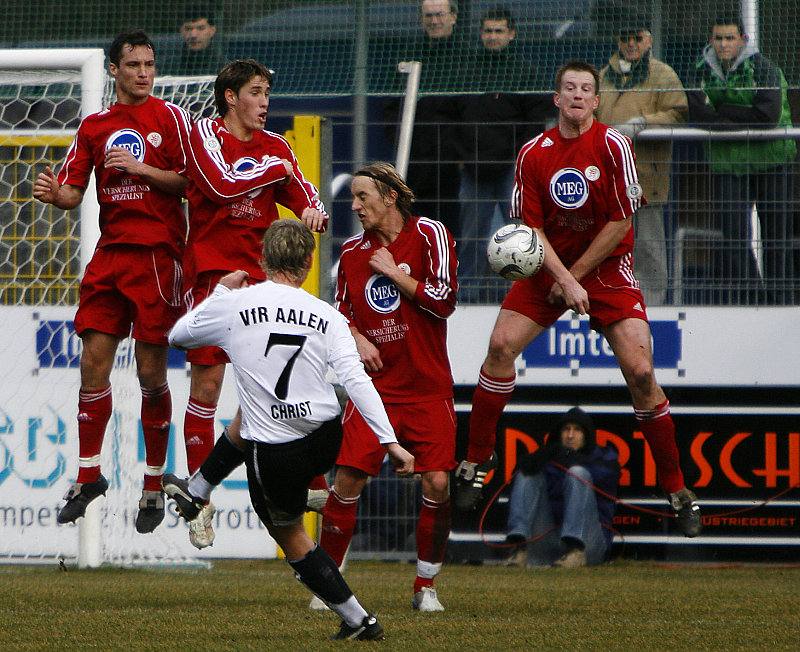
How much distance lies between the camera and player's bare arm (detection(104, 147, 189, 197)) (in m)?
7.10

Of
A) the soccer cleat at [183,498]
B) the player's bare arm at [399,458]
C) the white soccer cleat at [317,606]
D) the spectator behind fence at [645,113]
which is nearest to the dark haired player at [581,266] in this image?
the white soccer cleat at [317,606]

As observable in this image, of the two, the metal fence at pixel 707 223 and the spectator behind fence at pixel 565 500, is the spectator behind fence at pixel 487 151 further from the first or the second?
the spectator behind fence at pixel 565 500

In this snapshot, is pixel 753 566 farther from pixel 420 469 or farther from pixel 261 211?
pixel 261 211

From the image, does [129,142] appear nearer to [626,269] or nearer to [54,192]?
[54,192]

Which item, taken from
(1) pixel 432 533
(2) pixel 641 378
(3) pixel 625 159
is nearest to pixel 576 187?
(3) pixel 625 159

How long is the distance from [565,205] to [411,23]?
123 inches

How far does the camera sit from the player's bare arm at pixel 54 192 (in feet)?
23.4

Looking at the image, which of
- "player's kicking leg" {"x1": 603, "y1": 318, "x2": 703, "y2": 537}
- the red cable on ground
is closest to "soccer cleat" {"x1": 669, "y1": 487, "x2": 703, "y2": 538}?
"player's kicking leg" {"x1": 603, "y1": 318, "x2": 703, "y2": 537}

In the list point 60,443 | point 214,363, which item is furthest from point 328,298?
point 60,443

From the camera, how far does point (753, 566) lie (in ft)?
31.3

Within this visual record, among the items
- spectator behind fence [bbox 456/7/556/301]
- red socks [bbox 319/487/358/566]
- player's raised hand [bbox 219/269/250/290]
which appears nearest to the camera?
player's raised hand [bbox 219/269/250/290]

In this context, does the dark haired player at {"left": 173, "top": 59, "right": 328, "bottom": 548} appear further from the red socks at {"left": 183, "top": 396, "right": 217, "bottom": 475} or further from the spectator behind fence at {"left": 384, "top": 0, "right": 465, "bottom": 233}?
the spectator behind fence at {"left": 384, "top": 0, "right": 465, "bottom": 233}

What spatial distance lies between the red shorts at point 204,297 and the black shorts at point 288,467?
1530mm

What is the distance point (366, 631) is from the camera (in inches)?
222
